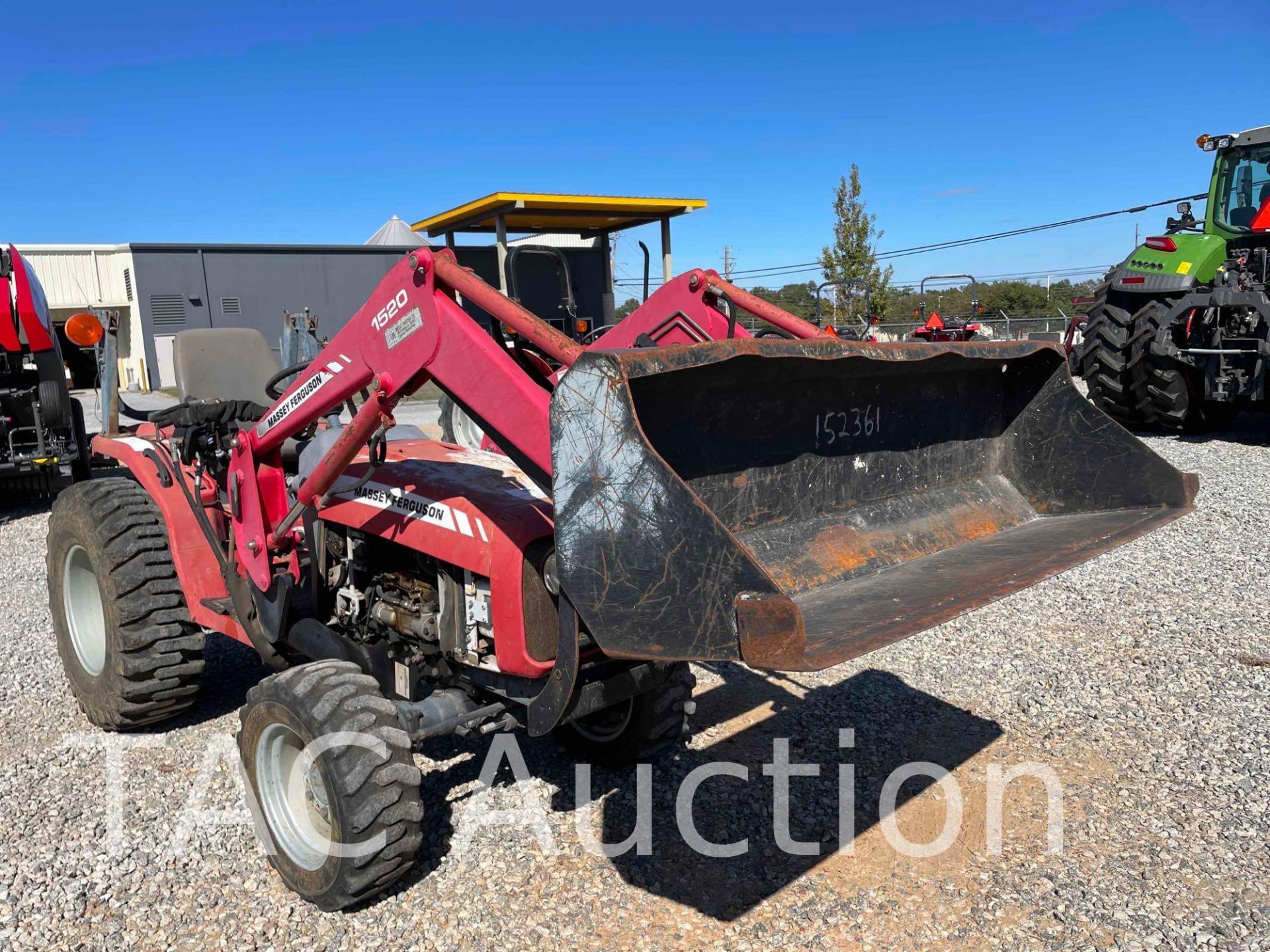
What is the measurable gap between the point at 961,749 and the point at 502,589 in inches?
84.5

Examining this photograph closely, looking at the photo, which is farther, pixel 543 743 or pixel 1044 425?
pixel 543 743

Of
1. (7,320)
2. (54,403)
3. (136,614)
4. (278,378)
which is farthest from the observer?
(54,403)

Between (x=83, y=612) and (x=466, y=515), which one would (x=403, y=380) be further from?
(x=83, y=612)

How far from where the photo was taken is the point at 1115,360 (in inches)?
393

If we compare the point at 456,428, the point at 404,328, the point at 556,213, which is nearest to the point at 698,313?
the point at 404,328

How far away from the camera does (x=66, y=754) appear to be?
3881 mm

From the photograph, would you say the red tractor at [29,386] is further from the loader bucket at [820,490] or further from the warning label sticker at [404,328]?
the loader bucket at [820,490]

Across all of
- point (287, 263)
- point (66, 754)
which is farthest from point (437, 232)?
point (66, 754)

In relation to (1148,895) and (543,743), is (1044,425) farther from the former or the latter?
(543,743)

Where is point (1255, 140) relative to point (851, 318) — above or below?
above

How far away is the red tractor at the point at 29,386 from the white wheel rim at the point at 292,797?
632 centimetres

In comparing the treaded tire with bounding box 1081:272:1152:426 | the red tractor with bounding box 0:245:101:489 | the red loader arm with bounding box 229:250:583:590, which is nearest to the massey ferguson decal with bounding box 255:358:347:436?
the red loader arm with bounding box 229:250:583:590

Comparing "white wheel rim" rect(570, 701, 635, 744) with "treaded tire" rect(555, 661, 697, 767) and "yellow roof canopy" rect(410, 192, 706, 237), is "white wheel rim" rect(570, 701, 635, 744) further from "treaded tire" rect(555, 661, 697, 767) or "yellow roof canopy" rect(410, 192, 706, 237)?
"yellow roof canopy" rect(410, 192, 706, 237)

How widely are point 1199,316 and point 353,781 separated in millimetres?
9456
